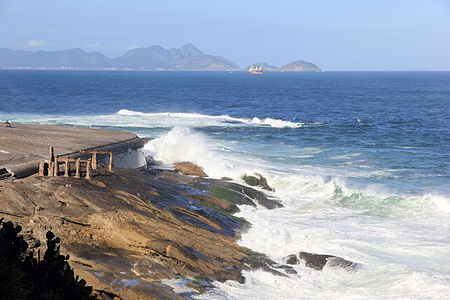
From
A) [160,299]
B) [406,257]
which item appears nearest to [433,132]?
[406,257]

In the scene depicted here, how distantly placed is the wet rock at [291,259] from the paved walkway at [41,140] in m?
8.83

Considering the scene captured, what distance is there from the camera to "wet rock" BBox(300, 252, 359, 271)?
15703mm

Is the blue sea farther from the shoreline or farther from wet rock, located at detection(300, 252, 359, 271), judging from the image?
the shoreline

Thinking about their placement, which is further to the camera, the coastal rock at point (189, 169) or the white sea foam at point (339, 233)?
the coastal rock at point (189, 169)

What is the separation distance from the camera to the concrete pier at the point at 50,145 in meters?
18.3

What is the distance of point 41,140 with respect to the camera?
926 inches

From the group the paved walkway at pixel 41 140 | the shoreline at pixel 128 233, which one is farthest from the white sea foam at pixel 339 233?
the paved walkway at pixel 41 140

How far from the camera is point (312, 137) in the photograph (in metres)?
45.8

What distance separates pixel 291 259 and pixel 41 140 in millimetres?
12943

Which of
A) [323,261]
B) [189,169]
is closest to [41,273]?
[323,261]

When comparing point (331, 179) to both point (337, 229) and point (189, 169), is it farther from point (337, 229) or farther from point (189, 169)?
point (337, 229)

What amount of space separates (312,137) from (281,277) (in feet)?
106

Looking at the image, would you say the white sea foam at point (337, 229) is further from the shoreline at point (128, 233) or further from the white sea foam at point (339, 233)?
the shoreline at point (128, 233)

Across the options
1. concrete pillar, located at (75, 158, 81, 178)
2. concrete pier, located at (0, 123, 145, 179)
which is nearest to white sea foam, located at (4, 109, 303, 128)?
concrete pier, located at (0, 123, 145, 179)
